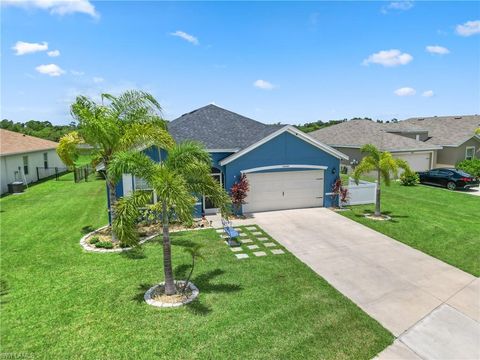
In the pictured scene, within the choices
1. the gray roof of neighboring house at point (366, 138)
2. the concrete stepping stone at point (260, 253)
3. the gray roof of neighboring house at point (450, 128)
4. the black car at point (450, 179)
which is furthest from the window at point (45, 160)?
the gray roof of neighboring house at point (450, 128)

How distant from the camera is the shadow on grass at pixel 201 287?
7926 mm

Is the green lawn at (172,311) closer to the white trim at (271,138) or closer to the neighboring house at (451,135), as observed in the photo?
the white trim at (271,138)

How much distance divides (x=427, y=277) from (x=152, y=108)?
11271 millimetres

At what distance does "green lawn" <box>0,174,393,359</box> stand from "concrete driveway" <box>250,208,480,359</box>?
1.72 feet

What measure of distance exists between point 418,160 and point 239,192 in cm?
2230

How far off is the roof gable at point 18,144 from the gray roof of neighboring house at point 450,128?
3780cm

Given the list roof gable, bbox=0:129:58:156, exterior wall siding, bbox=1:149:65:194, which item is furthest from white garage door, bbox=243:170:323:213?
roof gable, bbox=0:129:58:156

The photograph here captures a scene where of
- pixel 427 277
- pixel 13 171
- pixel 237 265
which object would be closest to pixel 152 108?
pixel 237 265

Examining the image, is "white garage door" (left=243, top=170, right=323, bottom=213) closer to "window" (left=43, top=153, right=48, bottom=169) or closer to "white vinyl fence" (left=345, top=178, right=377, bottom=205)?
"white vinyl fence" (left=345, top=178, right=377, bottom=205)

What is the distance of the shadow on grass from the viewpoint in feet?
26.0

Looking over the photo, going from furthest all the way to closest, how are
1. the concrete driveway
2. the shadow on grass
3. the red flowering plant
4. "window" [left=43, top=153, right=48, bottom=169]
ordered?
"window" [left=43, top=153, right=48, bottom=169] < the red flowering plant < the shadow on grass < the concrete driveway

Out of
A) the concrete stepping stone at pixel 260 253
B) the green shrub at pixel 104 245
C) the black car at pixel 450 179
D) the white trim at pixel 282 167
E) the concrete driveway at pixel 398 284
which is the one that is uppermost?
the white trim at pixel 282 167

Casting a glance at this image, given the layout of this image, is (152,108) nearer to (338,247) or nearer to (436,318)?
(338,247)

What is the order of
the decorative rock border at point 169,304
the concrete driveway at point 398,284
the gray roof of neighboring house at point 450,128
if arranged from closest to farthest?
the concrete driveway at point 398,284
the decorative rock border at point 169,304
the gray roof of neighboring house at point 450,128
